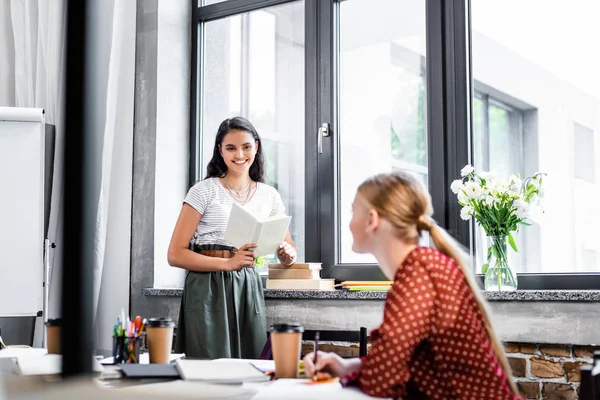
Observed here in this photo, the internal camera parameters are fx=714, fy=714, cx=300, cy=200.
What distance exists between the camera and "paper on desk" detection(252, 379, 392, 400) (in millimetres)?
1205

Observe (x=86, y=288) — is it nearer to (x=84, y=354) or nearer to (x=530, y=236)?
(x=84, y=354)

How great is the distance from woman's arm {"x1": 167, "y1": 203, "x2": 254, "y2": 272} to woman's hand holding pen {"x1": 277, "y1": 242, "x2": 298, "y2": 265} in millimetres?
221

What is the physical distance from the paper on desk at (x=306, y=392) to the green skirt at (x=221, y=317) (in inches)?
62.4

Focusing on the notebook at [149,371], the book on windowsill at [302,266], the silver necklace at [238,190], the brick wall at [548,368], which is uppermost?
the silver necklace at [238,190]

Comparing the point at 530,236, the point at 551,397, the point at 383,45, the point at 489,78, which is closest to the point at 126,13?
the point at 383,45

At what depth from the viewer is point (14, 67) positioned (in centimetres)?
394

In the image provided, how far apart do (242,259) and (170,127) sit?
1.27m

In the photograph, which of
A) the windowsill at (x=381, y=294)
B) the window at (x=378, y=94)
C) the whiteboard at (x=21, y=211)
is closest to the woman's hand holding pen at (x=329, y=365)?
the windowsill at (x=381, y=294)

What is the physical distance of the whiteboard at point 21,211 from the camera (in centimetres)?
334

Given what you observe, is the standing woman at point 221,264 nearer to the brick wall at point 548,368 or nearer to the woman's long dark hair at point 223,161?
the woman's long dark hair at point 223,161

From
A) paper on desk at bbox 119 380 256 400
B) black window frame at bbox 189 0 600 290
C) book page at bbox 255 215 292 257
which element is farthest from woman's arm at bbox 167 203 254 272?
paper on desk at bbox 119 380 256 400

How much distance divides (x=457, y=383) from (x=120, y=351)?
2.61 feet

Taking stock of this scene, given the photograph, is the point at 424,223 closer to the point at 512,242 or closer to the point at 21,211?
the point at 512,242

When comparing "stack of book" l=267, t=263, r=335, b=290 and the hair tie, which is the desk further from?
"stack of book" l=267, t=263, r=335, b=290
